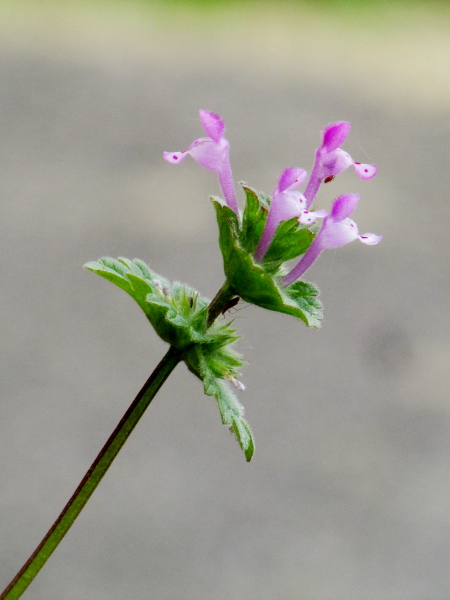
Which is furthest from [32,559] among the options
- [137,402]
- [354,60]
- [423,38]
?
[423,38]

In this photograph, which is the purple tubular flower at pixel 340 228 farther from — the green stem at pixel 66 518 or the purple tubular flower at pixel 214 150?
the green stem at pixel 66 518

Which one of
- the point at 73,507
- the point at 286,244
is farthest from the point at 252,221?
the point at 73,507

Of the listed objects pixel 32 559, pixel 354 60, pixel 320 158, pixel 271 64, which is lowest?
pixel 32 559

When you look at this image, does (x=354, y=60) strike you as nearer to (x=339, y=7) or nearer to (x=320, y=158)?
(x=339, y=7)

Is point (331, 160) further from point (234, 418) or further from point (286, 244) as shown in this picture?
point (234, 418)

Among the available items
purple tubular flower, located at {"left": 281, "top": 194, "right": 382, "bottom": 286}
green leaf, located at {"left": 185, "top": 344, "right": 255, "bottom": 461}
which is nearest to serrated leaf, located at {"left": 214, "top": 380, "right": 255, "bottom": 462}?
green leaf, located at {"left": 185, "top": 344, "right": 255, "bottom": 461}

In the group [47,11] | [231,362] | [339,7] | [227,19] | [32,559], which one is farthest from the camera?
[339,7]
